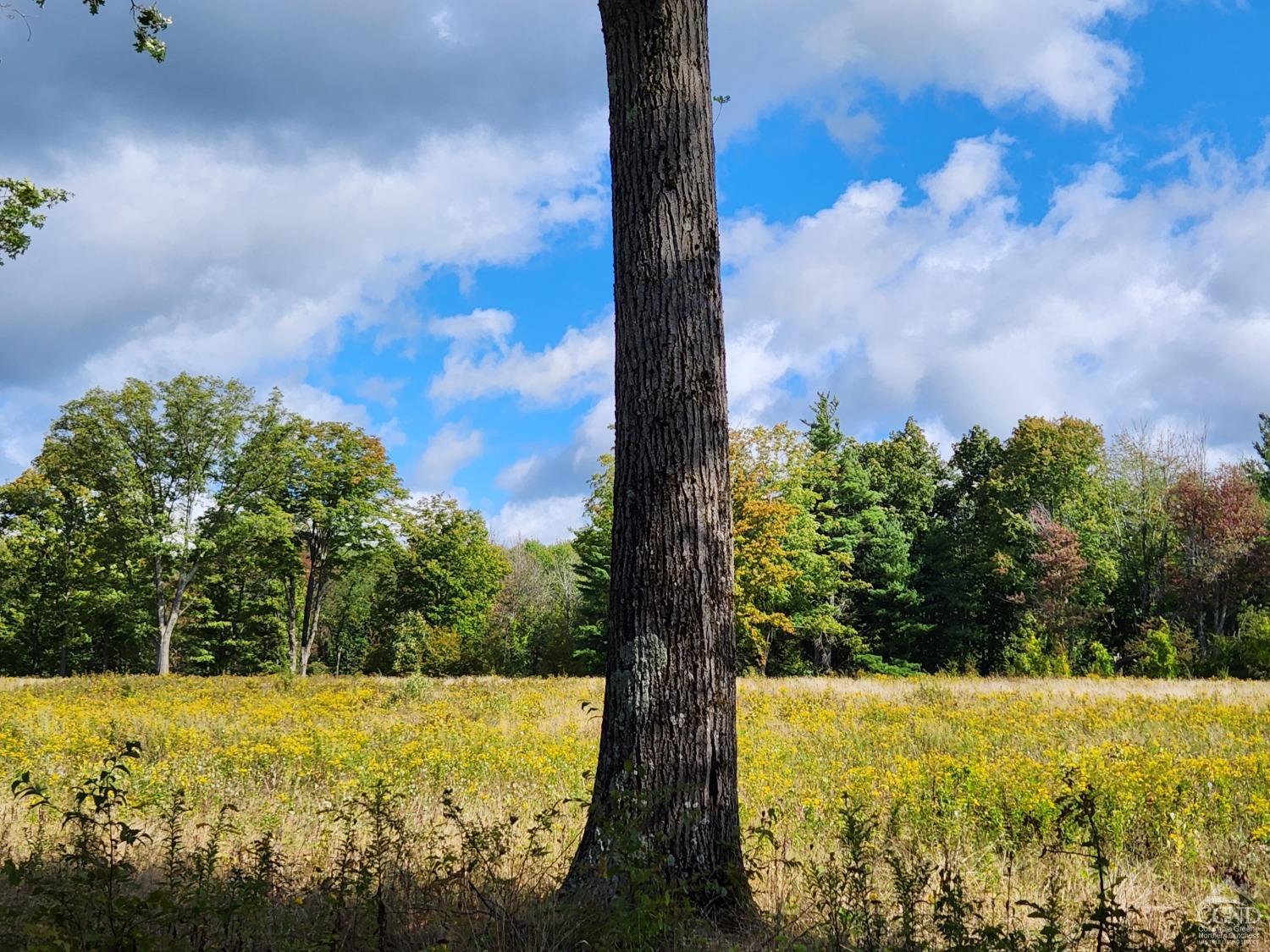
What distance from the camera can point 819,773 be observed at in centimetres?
775

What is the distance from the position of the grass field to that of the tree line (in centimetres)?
1625

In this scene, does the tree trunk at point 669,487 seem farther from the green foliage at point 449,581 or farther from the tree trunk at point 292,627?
the green foliage at point 449,581

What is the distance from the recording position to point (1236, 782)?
6.91 m

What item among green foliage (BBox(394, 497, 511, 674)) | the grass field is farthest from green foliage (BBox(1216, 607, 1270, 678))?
green foliage (BBox(394, 497, 511, 674))

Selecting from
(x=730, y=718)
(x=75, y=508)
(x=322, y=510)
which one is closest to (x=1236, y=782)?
(x=730, y=718)

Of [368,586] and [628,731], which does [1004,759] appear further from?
[368,586]

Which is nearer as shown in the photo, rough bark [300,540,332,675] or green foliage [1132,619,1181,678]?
green foliage [1132,619,1181,678]

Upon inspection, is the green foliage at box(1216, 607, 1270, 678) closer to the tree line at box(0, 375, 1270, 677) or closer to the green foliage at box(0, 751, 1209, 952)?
the tree line at box(0, 375, 1270, 677)

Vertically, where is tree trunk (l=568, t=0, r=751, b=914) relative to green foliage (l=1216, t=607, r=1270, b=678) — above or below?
above

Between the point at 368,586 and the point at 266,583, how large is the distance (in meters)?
10.7

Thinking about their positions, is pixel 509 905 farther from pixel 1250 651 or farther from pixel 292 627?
pixel 292 627

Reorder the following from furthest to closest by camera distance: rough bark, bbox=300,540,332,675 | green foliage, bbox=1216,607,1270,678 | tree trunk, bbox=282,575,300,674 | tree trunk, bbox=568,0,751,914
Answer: tree trunk, bbox=282,575,300,674 < rough bark, bbox=300,540,332,675 < green foliage, bbox=1216,607,1270,678 < tree trunk, bbox=568,0,751,914

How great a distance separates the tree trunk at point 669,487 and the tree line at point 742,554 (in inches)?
972

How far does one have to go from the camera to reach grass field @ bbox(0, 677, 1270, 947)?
5121 mm
